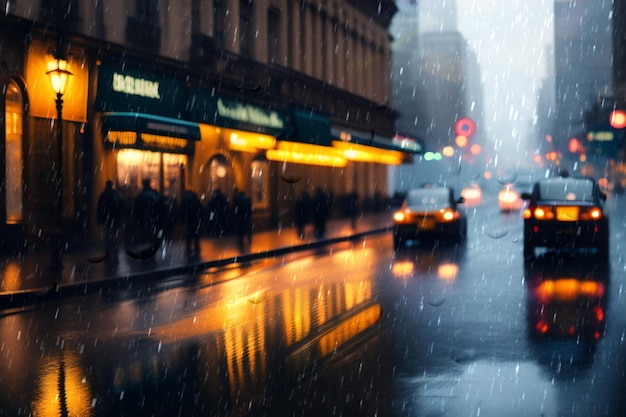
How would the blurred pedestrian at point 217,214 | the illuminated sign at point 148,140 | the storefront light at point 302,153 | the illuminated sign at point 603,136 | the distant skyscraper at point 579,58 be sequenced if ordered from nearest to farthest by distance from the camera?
the illuminated sign at point 148,140, the blurred pedestrian at point 217,214, the storefront light at point 302,153, the illuminated sign at point 603,136, the distant skyscraper at point 579,58

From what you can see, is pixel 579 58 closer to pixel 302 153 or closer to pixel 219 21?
pixel 302 153

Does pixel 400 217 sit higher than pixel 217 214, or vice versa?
pixel 400 217

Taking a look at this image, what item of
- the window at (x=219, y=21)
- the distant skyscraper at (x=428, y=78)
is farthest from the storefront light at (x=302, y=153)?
the distant skyscraper at (x=428, y=78)

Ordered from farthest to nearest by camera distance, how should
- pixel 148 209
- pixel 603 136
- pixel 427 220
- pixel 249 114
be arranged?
1. pixel 603 136
2. pixel 249 114
3. pixel 427 220
4. pixel 148 209

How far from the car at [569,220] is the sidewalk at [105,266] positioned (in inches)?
255

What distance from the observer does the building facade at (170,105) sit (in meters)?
20.1

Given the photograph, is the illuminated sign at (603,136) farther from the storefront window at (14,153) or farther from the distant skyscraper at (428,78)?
the storefront window at (14,153)

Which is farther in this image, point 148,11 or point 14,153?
point 148,11

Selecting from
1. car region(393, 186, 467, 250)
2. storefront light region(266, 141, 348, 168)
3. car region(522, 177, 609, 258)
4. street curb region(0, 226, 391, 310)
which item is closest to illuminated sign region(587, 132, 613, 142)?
storefront light region(266, 141, 348, 168)

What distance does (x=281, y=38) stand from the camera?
116 ft

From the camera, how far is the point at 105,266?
17.0 metres

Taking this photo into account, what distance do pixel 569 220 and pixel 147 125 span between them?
448 inches

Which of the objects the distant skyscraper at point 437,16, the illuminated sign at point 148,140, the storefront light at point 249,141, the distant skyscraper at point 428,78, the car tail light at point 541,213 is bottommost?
the car tail light at point 541,213

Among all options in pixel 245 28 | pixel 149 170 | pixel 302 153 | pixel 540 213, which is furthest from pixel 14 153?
pixel 302 153
